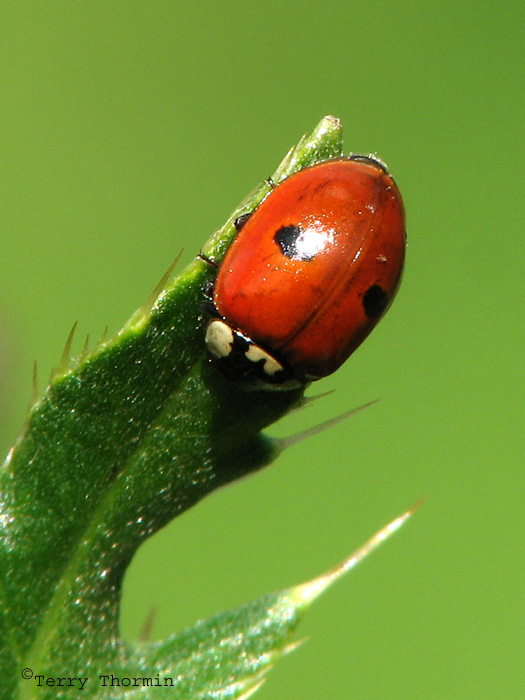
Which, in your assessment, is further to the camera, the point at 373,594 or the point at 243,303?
the point at 373,594

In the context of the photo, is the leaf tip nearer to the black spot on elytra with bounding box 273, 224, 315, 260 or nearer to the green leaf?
the green leaf

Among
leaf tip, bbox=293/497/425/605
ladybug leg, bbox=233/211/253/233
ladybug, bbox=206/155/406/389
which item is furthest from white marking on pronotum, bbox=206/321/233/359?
→ leaf tip, bbox=293/497/425/605

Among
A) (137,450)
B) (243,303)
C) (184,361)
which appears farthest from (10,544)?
(243,303)

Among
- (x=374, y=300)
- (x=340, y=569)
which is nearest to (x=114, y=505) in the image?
(x=340, y=569)

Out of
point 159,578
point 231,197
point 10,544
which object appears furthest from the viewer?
point 231,197

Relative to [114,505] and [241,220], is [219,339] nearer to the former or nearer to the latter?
[241,220]

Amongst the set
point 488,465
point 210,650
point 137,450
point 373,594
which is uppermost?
point 137,450

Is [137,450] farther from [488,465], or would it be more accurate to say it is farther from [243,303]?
[488,465]
